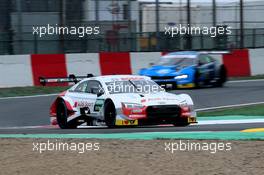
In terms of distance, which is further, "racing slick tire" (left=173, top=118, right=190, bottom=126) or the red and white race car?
"racing slick tire" (left=173, top=118, right=190, bottom=126)

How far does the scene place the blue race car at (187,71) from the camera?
79.0ft

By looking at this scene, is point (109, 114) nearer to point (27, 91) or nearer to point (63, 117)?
point (63, 117)

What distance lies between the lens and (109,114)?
1464 centimetres

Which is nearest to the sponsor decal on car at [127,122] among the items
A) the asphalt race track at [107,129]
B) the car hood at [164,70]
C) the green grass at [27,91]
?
the asphalt race track at [107,129]

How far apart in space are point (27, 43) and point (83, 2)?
2372 millimetres

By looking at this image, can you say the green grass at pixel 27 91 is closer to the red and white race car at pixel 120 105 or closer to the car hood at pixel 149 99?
the red and white race car at pixel 120 105

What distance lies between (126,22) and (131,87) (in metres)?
12.1

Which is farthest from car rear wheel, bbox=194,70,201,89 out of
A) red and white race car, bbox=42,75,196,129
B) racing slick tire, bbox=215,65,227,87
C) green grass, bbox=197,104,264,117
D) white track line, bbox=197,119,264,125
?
red and white race car, bbox=42,75,196,129

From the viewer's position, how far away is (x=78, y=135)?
13.4 metres

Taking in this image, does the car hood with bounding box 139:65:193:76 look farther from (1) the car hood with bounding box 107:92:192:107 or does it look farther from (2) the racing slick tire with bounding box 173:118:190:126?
(1) the car hood with bounding box 107:92:192:107

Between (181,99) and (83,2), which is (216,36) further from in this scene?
(181,99)

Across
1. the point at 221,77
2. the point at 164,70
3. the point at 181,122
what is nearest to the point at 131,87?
the point at 181,122

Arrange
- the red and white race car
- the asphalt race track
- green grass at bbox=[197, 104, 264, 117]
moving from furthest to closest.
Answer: green grass at bbox=[197, 104, 264, 117] < the asphalt race track < the red and white race car

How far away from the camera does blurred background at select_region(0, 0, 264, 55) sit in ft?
80.1
